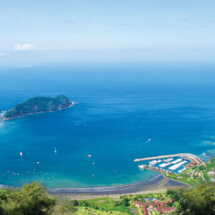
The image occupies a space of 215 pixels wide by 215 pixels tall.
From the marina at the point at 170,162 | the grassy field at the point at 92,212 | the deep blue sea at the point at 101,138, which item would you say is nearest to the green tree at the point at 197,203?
the grassy field at the point at 92,212

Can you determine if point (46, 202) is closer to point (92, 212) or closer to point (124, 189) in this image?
point (92, 212)

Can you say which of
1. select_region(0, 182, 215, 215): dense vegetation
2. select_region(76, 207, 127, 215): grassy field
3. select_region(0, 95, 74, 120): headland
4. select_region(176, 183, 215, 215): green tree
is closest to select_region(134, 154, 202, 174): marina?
select_region(76, 207, 127, 215): grassy field

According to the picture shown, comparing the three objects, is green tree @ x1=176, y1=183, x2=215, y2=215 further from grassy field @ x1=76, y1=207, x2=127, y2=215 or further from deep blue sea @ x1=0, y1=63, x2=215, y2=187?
→ deep blue sea @ x1=0, y1=63, x2=215, y2=187

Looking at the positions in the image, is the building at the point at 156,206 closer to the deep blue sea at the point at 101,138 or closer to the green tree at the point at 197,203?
the deep blue sea at the point at 101,138

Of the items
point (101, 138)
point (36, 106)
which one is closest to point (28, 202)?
point (101, 138)

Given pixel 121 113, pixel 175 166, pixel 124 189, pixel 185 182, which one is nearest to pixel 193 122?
pixel 121 113

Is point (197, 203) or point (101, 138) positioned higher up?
point (101, 138)
